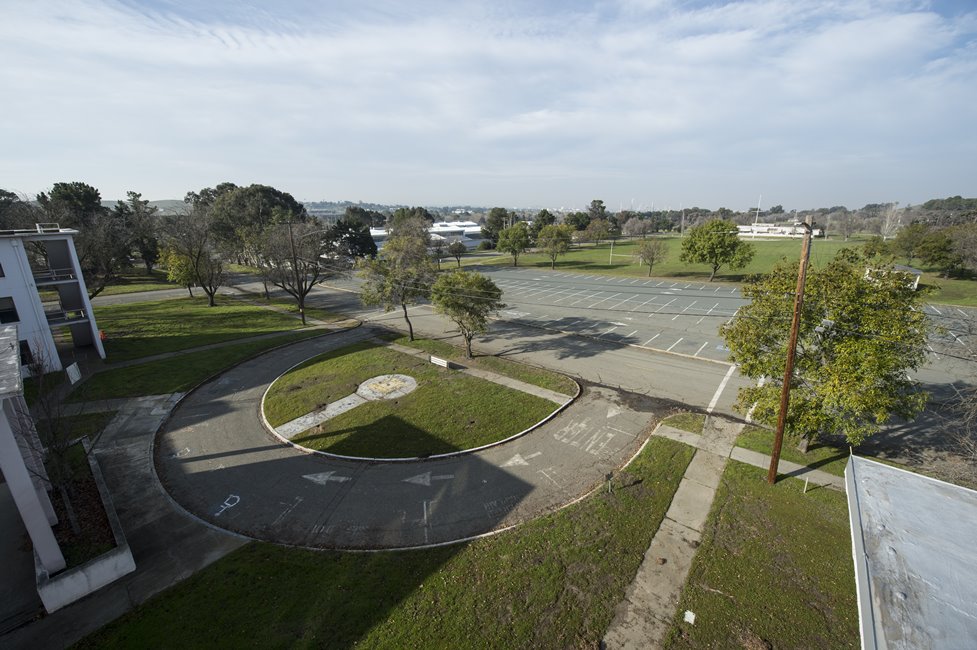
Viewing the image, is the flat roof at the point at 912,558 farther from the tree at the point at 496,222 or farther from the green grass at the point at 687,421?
the tree at the point at 496,222

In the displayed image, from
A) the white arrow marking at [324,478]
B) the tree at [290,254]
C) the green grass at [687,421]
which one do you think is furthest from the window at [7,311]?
the green grass at [687,421]

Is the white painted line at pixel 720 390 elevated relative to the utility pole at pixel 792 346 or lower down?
lower down

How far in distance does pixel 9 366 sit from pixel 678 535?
64.7 ft

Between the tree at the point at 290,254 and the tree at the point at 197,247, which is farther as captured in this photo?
the tree at the point at 197,247

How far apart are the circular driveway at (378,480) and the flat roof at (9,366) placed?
6.75 meters

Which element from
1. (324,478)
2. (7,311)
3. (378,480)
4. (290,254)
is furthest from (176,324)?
(378,480)

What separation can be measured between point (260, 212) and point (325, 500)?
78540 millimetres

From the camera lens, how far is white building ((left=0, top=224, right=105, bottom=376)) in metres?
24.3

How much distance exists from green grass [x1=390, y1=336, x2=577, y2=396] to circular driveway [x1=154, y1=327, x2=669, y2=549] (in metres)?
2.50

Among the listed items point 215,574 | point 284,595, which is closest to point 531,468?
point 284,595

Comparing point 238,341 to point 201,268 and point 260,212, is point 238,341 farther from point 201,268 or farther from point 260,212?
point 260,212

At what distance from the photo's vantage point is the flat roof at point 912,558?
22.9 ft

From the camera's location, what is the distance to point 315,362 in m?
28.1

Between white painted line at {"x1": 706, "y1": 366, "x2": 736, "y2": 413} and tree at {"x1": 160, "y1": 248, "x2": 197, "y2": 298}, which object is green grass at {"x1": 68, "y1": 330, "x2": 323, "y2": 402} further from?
white painted line at {"x1": 706, "y1": 366, "x2": 736, "y2": 413}
